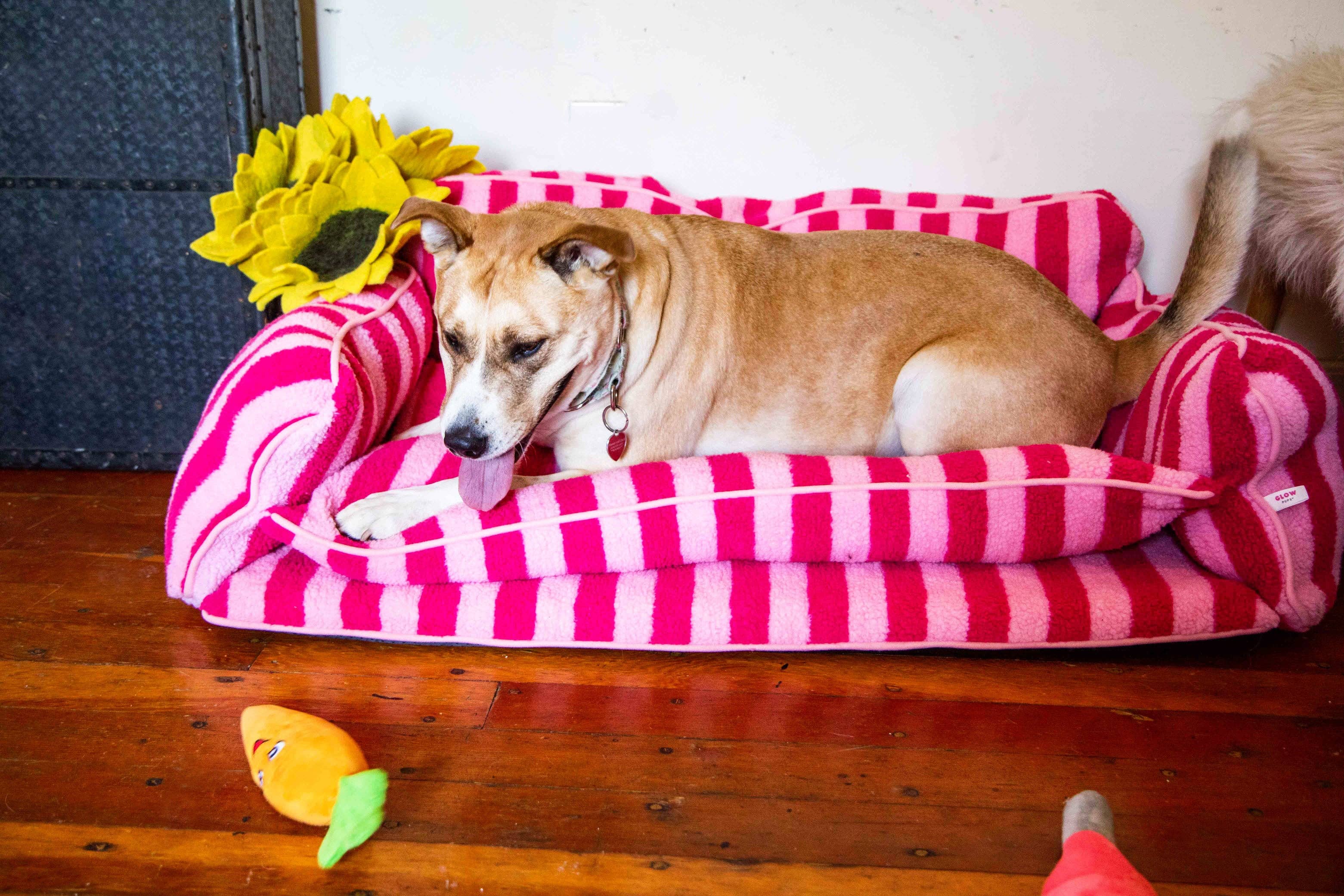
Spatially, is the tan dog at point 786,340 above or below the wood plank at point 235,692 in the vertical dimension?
above

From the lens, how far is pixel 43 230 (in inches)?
103

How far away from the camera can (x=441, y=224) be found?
1967 mm

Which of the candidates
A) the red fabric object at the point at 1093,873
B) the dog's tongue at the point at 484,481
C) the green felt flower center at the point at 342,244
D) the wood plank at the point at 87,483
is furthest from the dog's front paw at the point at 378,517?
the red fabric object at the point at 1093,873

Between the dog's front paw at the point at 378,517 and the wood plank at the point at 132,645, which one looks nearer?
the wood plank at the point at 132,645

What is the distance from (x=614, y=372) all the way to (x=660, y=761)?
94 centimetres

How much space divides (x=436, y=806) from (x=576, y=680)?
1.43 ft

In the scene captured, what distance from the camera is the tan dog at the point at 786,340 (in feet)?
6.40

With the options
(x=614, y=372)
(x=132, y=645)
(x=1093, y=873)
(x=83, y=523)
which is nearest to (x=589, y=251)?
(x=614, y=372)

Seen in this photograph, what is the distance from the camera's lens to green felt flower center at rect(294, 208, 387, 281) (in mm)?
2539

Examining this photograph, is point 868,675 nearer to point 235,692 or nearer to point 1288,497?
point 1288,497

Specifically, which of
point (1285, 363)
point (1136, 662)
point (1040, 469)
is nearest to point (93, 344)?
A: point (1040, 469)

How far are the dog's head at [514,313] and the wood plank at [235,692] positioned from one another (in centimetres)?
50

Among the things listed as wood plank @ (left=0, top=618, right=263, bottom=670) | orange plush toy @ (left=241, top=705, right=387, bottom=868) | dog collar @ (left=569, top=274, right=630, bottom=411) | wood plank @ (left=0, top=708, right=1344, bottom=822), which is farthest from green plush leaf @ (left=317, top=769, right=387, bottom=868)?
dog collar @ (left=569, top=274, right=630, bottom=411)

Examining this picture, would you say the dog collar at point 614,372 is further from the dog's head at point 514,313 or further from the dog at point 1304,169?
the dog at point 1304,169
